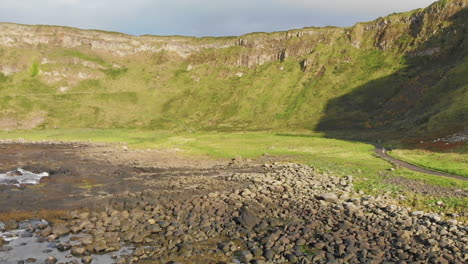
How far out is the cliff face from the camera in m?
146

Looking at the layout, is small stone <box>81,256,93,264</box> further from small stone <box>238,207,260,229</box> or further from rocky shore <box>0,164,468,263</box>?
small stone <box>238,207,260,229</box>

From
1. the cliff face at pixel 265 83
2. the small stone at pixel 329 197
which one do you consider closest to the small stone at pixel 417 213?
the small stone at pixel 329 197

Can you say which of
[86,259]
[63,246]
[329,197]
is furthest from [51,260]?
[329,197]

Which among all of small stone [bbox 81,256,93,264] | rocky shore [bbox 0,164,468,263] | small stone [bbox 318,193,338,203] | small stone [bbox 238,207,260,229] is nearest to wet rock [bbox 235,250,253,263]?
rocky shore [bbox 0,164,468,263]

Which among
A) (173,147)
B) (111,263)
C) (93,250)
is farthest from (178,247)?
(173,147)

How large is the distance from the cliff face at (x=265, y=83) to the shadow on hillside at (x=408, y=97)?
80 cm

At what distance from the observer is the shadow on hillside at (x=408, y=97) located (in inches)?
3895

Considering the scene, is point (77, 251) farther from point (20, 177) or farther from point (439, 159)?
point (439, 159)

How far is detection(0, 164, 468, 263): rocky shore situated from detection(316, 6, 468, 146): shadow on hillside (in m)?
67.6

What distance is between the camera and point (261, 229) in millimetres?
24281

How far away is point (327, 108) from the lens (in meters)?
146

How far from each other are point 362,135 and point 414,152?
45466 millimetres

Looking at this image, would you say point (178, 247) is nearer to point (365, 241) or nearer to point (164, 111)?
point (365, 241)

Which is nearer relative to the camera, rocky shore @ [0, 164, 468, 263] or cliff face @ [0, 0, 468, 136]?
rocky shore @ [0, 164, 468, 263]
